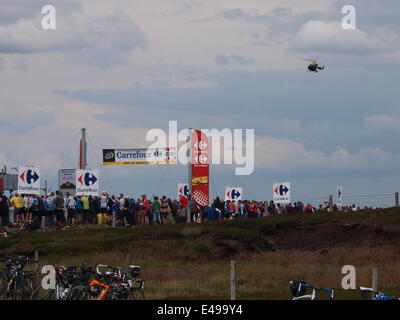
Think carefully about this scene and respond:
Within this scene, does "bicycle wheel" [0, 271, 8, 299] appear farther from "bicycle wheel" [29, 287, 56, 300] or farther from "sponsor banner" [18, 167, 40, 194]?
"sponsor banner" [18, 167, 40, 194]

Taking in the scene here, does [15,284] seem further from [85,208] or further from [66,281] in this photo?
[85,208]

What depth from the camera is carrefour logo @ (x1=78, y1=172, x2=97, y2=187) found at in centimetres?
4581

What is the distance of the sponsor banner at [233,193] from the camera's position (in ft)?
185

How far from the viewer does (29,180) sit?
137ft

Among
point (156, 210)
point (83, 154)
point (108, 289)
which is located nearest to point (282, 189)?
point (156, 210)

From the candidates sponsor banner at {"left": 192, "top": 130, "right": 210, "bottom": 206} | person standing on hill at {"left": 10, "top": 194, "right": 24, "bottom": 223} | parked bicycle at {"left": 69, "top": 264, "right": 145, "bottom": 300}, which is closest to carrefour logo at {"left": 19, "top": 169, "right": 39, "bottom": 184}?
person standing on hill at {"left": 10, "top": 194, "right": 24, "bottom": 223}

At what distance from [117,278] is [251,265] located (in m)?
18.5

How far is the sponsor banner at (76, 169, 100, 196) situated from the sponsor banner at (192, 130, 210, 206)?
8261 mm

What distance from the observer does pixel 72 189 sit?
Result: 57531mm

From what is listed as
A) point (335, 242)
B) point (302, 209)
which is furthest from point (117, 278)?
point (302, 209)
